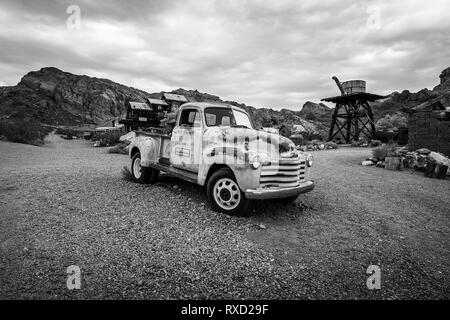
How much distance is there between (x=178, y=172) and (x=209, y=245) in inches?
93.9

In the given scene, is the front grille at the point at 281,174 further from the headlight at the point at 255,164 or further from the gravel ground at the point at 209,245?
the gravel ground at the point at 209,245

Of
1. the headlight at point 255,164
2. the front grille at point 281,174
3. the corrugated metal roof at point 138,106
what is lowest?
the front grille at point 281,174

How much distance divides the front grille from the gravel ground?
655 mm

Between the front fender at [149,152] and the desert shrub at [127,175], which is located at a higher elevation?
the front fender at [149,152]

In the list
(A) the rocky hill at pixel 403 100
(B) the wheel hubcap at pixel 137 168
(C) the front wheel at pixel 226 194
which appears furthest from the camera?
(A) the rocky hill at pixel 403 100

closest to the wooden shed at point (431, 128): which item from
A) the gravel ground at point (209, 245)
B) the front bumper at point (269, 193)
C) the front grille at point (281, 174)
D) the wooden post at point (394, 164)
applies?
the wooden post at point (394, 164)

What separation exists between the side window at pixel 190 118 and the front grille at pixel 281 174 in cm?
190

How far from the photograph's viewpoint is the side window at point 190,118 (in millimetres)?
5512

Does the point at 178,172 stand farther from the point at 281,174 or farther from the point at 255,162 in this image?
the point at 281,174

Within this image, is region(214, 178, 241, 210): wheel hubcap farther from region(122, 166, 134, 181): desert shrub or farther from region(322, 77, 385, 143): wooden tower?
region(322, 77, 385, 143): wooden tower

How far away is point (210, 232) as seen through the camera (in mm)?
3936

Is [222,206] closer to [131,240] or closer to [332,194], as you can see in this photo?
[131,240]

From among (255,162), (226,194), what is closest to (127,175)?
(226,194)
